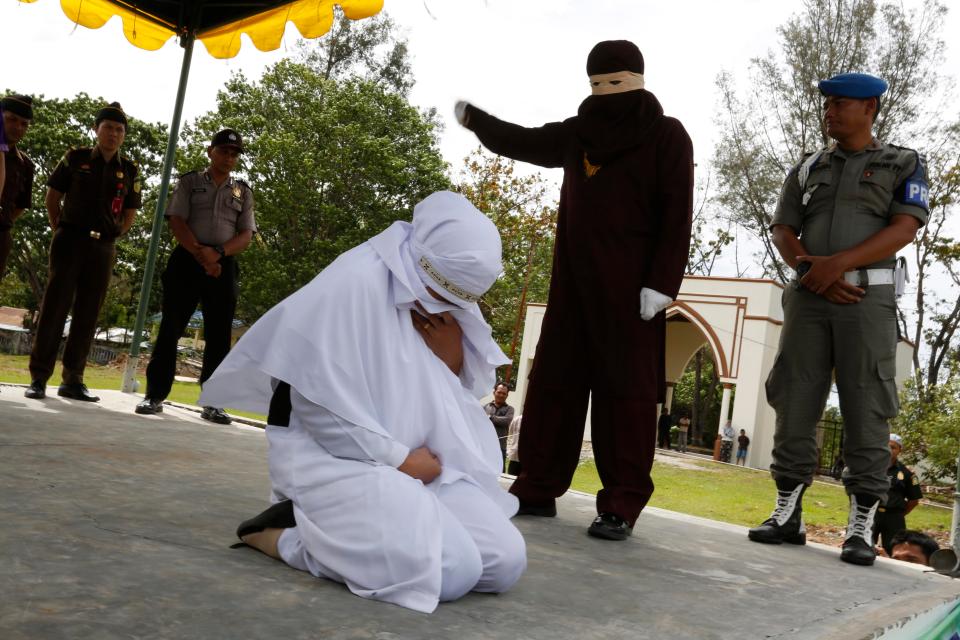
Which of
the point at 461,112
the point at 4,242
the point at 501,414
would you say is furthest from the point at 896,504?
the point at 4,242

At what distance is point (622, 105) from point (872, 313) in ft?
4.43

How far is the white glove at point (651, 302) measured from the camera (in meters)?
3.14

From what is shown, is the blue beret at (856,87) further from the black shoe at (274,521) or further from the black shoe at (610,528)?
the black shoe at (274,521)

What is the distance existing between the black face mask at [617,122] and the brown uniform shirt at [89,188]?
3.31m

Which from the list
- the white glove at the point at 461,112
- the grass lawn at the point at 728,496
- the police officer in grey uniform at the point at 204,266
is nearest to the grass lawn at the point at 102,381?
the grass lawn at the point at 728,496

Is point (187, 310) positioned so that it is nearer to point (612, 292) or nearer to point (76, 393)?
point (76, 393)

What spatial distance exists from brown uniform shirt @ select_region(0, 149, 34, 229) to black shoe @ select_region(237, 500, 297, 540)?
12.2ft

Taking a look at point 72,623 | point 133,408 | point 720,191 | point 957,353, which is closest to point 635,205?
point 72,623

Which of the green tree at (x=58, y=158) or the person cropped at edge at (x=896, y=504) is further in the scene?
the green tree at (x=58, y=158)

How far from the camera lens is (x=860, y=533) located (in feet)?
11.2

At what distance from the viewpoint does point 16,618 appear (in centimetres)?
137

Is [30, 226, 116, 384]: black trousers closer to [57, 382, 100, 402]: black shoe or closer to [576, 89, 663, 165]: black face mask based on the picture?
[57, 382, 100, 402]: black shoe

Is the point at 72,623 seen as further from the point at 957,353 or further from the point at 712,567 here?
the point at 957,353

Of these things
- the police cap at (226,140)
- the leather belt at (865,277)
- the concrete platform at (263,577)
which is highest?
the police cap at (226,140)
